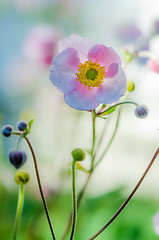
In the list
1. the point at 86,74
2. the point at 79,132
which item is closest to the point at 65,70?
the point at 86,74

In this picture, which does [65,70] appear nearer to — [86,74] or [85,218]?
[86,74]

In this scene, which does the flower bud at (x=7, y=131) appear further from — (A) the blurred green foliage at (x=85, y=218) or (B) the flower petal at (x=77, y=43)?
(A) the blurred green foliage at (x=85, y=218)

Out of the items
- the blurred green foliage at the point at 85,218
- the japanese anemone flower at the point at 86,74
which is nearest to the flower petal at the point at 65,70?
the japanese anemone flower at the point at 86,74

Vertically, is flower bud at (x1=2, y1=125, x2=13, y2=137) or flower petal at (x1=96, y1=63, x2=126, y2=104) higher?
flower petal at (x1=96, y1=63, x2=126, y2=104)

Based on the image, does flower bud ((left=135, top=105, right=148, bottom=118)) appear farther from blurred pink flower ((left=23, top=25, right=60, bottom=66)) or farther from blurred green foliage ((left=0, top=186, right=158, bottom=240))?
blurred pink flower ((left=23, top=25, right=60, bottom=66))

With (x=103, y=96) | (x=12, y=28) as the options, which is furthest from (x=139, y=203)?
(x=12, y=28)

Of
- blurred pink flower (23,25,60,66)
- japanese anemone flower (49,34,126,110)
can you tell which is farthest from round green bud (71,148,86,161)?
blurred pink flower (23,25,60,66)
